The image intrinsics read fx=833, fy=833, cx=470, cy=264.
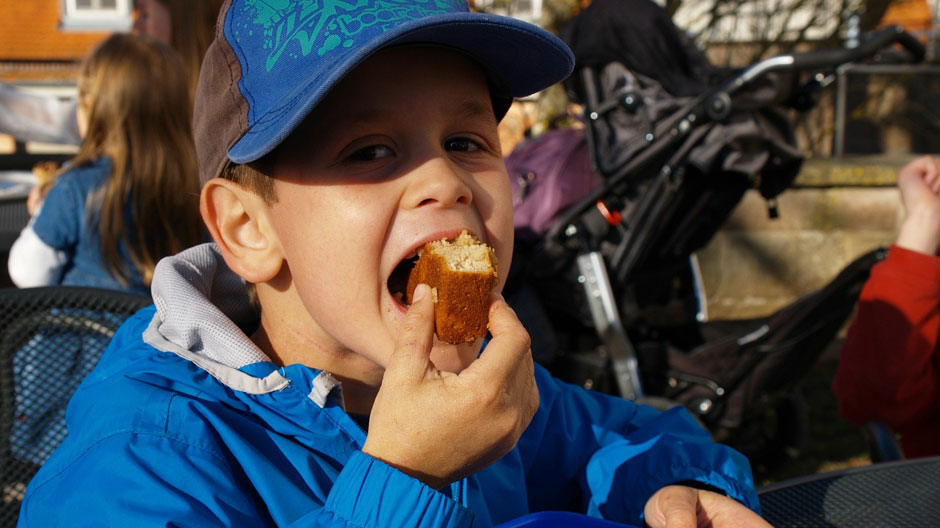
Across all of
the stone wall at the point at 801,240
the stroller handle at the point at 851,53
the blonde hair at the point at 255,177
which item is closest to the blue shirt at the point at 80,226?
the blonde hair at the point at 255,177

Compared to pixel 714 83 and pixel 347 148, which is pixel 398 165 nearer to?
pixel 347 148

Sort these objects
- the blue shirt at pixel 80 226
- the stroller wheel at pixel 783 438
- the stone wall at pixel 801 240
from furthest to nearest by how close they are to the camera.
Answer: the stone wall at pixel 801 240
the stroller wheel at pixel 783 438
the blue shirt at pixel 80 226

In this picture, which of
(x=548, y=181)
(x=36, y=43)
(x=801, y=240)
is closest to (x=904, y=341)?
(x=548, y=181)

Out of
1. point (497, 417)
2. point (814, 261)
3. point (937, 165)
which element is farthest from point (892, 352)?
point (814, 261)

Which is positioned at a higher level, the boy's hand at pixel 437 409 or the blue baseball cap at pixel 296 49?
the blue baseball cap at pixel 296 49

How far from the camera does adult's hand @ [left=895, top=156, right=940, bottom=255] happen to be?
219cm

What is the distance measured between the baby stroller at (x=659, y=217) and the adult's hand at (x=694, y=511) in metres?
1.88

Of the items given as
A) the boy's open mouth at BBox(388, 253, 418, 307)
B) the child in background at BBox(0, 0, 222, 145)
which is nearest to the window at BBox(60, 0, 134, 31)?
the child in background at BBox(0, 0, 222, 145)

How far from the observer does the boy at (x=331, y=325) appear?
103 cm

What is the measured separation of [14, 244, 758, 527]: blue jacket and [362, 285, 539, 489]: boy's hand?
50 mm

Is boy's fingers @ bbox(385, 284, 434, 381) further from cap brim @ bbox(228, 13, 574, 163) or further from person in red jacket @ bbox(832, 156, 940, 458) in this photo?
person in red jacket @ bbox(832, 156, 940, 458)

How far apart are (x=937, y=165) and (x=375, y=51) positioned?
1.91 metres

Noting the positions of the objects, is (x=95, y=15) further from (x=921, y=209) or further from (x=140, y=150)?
(x=921, y=209)

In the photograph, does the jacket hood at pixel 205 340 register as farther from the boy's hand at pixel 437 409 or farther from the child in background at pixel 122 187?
the child in background at pixel 122 187
